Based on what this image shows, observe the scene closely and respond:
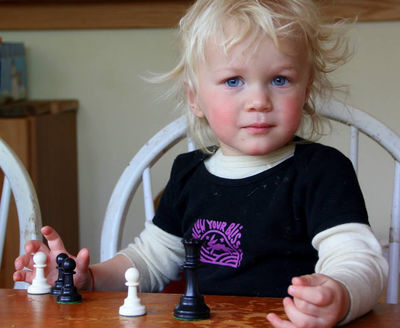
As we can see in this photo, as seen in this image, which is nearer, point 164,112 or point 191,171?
point 191,171

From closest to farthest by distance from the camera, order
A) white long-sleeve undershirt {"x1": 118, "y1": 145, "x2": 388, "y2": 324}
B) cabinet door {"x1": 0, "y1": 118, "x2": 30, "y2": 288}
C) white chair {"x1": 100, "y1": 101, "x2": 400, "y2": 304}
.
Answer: white long-sleeve undershirt {"x1": 118, "y1": 145, "x2": 388, "y2": 324}
white chair {"x1": 100, "y1": 101, "x2": 400, "y2": 304}
cabinet door {"x1": 0, "y1": 118, "x2": 30, "y2": 288}

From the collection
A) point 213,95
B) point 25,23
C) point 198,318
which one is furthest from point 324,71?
point 25,23

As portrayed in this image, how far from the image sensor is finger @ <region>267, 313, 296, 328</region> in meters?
0.74

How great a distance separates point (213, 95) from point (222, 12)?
119mm

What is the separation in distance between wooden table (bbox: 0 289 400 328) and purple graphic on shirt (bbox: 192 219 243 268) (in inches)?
8.2

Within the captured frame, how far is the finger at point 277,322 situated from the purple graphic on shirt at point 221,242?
0.32 metres

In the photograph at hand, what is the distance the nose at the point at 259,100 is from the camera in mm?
1013

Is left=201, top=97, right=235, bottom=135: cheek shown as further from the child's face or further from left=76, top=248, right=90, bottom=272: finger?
left=76, top=248, right=90, bottom=272: finger

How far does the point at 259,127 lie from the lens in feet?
3.40

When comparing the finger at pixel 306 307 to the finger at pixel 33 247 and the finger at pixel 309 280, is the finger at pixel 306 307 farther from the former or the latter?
the finger at pixel 33 247

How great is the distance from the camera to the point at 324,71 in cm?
118

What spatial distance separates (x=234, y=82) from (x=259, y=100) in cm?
5

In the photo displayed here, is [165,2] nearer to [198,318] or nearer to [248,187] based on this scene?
[248,187]

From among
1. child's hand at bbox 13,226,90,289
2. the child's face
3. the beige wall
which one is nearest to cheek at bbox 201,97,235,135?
the child's face
